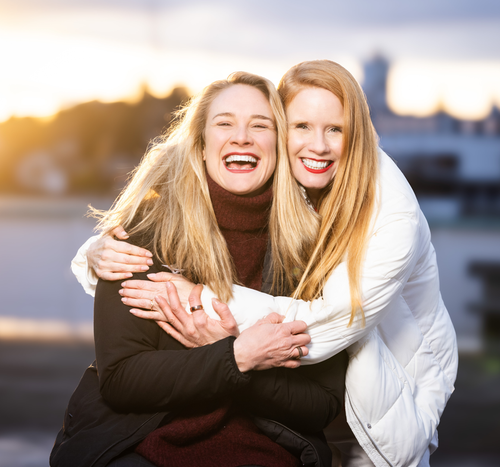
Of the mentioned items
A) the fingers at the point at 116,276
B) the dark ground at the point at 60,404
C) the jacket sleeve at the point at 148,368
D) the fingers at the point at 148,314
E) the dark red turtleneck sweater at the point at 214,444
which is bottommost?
the dark ground at the point at 60,404

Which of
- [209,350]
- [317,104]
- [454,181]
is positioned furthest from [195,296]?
[454,181]

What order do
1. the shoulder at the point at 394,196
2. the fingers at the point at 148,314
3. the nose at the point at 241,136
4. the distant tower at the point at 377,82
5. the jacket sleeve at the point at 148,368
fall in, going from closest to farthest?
the jacket sleeve at the point at 148,368, the fingers at the point at 148,314, the shoulder at the point at 394,196, the nose at the point at 241,136, the distant tower at the point at 377,82

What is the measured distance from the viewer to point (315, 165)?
2082 millimetres

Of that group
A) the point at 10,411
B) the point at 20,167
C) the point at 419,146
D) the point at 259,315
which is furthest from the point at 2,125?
the point at 259,315

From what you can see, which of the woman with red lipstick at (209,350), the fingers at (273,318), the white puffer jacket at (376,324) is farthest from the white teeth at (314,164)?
the fingers at (273,318)

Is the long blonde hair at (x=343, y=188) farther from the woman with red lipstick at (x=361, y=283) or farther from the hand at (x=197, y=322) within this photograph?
the hand at (x=197, y=322)

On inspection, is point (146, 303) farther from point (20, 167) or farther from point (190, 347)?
point (20, 167)

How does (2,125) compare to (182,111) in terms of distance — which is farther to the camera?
(2,125)

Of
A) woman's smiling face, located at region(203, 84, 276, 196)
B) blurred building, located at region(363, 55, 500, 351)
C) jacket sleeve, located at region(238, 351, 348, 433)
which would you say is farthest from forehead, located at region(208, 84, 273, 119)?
blurred building, located at region(363, 55, 500, 351)

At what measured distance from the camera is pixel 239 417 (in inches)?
71.6

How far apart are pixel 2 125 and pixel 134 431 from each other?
7.57 meters

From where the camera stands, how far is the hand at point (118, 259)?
5.97 feet

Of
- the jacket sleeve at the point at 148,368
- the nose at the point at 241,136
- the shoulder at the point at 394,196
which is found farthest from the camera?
the nose at the point at 241,136

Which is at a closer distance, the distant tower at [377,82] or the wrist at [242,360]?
the wrist at [242,360]
